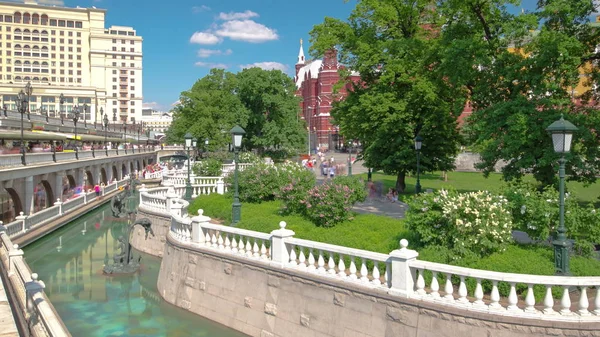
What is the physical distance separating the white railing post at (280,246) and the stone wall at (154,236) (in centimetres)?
933

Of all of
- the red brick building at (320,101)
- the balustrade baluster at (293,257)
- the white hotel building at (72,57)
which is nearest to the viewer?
the balustrade baluster at (293,257)

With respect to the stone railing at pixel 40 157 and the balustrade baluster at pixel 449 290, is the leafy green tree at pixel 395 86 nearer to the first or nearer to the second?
the balustrade baluster at pixel 449 290

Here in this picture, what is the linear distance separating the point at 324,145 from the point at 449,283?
95.5 metres

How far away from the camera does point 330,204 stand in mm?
13852

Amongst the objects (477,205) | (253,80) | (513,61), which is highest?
(253,80)

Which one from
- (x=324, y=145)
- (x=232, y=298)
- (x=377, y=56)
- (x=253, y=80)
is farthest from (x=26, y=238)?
(x=324, y=145)

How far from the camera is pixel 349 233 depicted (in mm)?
13070

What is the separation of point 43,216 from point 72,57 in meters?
123

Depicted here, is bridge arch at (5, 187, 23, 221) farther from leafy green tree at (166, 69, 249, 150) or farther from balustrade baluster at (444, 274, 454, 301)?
balustrade baluster at (444, 274, 454, 301)

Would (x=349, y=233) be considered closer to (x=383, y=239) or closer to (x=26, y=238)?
(x=383, y=239)

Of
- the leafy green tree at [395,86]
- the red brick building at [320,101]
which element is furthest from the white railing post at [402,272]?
the red brick building at [320,101]

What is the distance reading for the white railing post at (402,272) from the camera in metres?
8.97

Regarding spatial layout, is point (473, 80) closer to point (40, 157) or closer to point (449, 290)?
point (449, 290)

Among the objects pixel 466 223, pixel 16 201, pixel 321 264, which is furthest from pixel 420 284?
pixel 16 201
